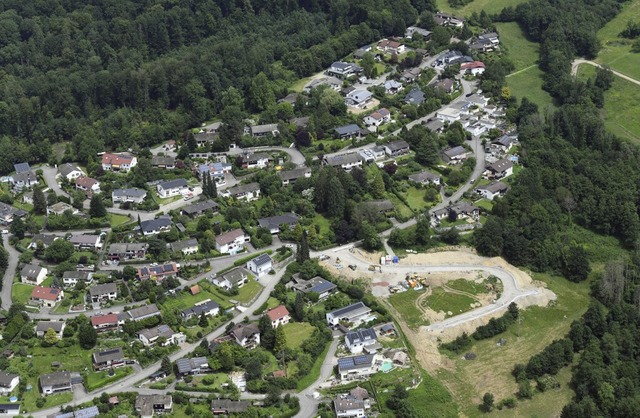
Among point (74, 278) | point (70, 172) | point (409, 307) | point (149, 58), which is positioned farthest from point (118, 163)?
point (409, 307)

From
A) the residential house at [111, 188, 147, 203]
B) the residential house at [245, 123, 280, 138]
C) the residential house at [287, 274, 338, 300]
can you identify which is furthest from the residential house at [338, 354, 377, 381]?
the residential house at [245, 123, 280, 138]

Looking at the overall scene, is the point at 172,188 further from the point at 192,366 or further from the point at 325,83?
the point at 325,83

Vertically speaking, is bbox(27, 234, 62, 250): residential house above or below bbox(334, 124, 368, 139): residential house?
below

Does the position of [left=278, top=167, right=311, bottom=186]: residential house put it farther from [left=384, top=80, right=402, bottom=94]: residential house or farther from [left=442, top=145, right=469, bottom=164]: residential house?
[left=384, top=80, right=402, bottom=94]: residential house

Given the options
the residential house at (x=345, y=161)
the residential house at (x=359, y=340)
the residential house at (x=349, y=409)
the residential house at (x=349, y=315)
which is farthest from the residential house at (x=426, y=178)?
the residential house at (x=349, y=409)

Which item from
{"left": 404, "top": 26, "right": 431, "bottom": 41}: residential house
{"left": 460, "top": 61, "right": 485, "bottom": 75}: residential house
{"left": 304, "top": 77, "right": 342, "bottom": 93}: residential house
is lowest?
{"left": 304, "top": 77, "right": 342, "bottom": 93}: residential house

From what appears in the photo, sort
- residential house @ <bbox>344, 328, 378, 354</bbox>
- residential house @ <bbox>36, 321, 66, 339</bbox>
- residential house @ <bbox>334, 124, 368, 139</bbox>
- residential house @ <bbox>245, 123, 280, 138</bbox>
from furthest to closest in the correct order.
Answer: residential house @ <bbox>245, 123, 280, 138</bbox>, residential house @ <bbox>334, 124, 368, 139</bbox>, residential house @ <bbox>36, 321, 66, 339</bbox>, residential house @ <bbox>344, 328, 378, 354</bbox>

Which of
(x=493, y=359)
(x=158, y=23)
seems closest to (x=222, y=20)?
(x=158, y=23)
